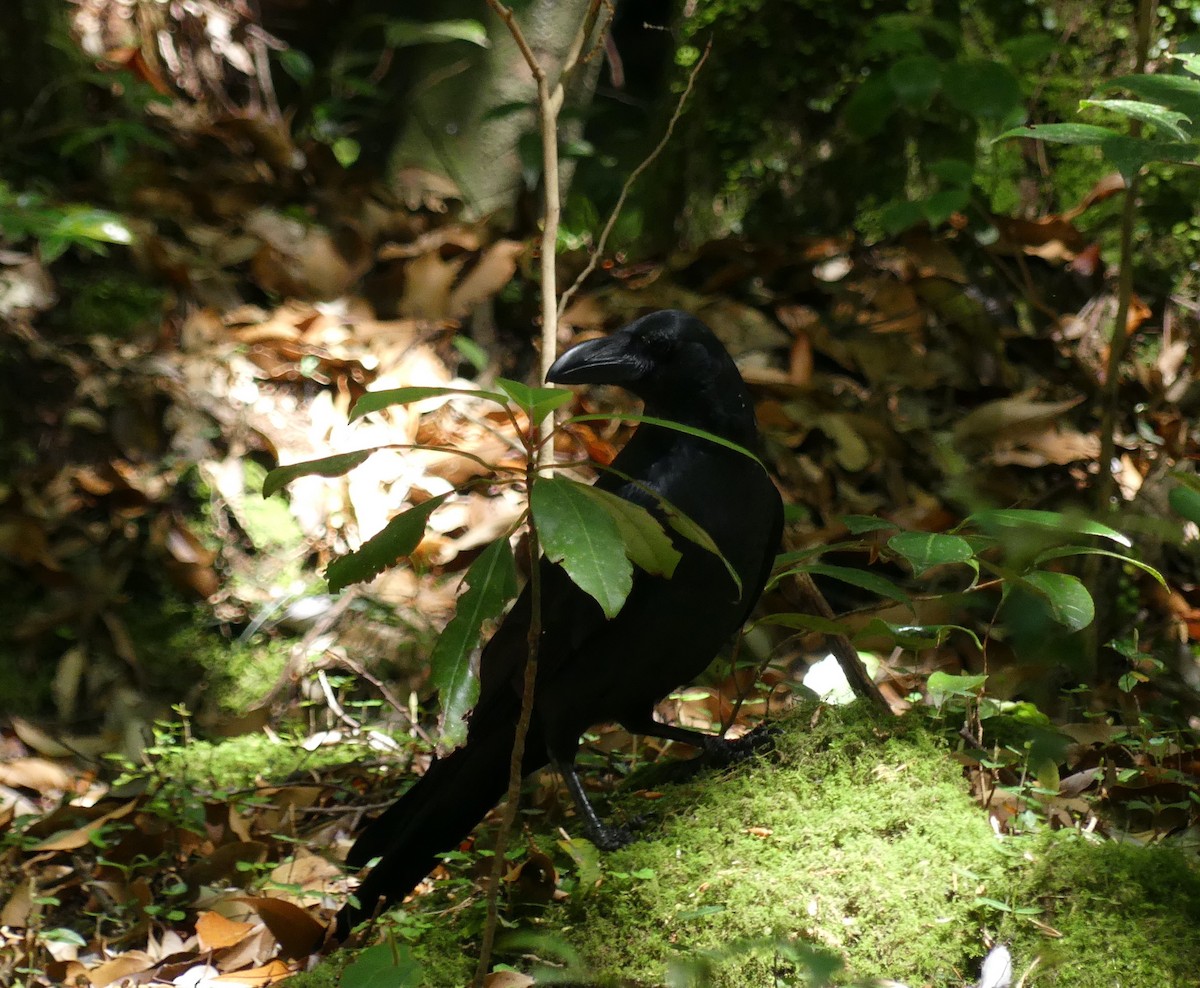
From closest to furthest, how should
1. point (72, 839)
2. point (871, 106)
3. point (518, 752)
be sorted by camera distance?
1. point (518, 752)
2. point (72, 839)
3. point (871, 106)

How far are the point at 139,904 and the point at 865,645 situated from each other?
2.01m

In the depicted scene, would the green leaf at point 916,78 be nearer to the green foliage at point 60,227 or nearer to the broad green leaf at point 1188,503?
the broad green leaf at point 1188,503

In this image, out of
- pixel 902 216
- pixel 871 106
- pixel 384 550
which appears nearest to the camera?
pixel 384 550

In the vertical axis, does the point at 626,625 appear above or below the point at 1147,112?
below

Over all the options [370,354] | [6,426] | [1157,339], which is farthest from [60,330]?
[1157,339]

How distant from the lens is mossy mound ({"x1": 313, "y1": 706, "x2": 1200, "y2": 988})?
1.86 metres

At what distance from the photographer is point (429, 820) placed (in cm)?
244

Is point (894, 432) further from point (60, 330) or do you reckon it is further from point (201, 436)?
point (60, 330)

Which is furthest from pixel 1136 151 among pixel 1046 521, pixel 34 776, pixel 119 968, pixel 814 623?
pixel 34 776

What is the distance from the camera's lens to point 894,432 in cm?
407

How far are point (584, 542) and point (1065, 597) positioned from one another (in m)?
1.02

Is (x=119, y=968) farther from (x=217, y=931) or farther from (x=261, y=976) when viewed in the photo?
(x=261, y=976)

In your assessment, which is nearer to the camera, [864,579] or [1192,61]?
[1192,61]

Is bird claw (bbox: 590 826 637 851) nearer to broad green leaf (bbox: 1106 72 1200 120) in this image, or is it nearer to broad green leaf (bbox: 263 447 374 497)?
broad green leaf (bbox: 263 447 374 497)
